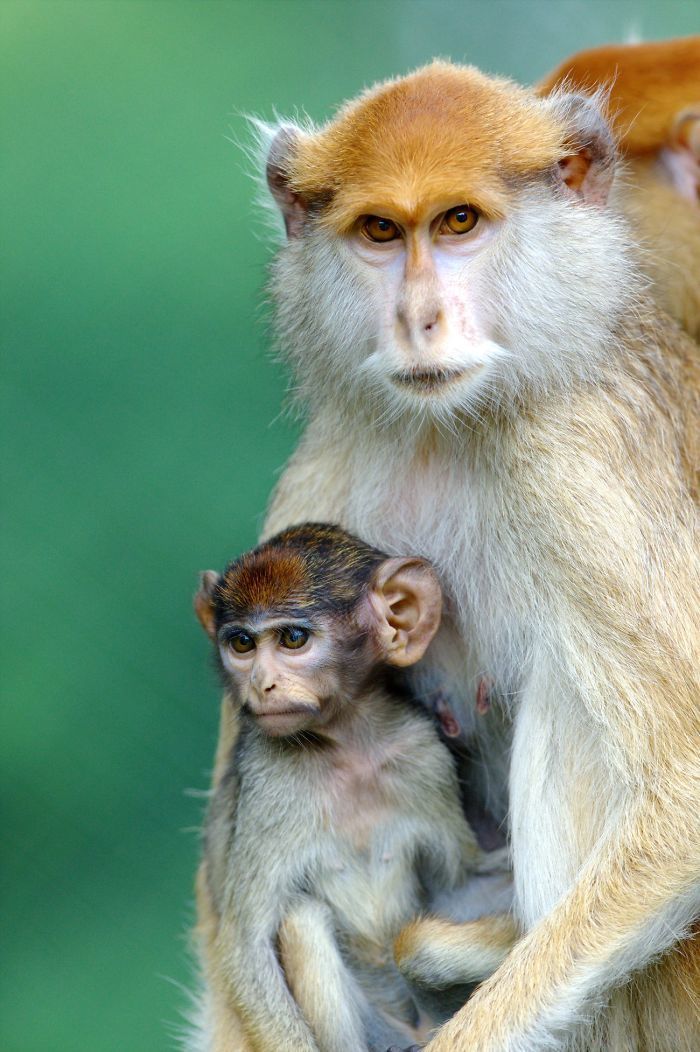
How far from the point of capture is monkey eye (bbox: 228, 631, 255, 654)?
8.60 ft

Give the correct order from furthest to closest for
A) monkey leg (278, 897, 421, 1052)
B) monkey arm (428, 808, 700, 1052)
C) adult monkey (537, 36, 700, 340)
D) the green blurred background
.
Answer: the green blurred background < adult monkey (537, 36, 700, 340) < monkey leg (278, 897, 421, 1052) < monkey arm (428, 808, 700, 1052)

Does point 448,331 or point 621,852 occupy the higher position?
point 448,331

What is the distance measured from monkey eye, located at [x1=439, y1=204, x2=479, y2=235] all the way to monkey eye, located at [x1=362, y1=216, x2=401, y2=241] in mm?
85

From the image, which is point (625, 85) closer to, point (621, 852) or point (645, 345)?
point (645, 345)

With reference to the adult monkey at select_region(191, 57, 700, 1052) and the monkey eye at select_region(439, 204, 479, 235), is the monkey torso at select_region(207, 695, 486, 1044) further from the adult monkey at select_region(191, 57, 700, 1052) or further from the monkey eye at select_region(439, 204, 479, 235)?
the monkey eye at select_region(439, 204, 479, 235)

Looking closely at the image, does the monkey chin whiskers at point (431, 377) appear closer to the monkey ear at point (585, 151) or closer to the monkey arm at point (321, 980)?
the monkey ear at point (585, 151)

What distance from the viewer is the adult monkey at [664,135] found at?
351 centimetres

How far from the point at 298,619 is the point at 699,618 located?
72 centimetres

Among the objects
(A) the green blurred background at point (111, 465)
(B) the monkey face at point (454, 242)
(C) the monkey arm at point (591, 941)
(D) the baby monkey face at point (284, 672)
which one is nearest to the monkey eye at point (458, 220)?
(B) the monkey face at point (454, 242)

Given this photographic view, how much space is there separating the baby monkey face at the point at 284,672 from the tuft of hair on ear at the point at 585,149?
0.94 metres

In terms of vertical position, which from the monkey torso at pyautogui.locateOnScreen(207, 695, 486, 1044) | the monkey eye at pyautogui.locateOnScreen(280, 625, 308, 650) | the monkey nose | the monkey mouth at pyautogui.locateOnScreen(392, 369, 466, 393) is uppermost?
the monkey nose

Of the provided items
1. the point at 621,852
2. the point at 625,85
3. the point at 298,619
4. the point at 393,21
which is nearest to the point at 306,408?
the point at 298,619

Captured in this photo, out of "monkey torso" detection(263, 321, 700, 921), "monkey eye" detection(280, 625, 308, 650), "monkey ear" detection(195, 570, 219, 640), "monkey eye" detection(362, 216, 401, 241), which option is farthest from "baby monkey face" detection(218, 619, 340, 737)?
"monkey eye" detection(362, 216, 401, 241)

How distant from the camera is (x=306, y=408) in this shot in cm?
288
